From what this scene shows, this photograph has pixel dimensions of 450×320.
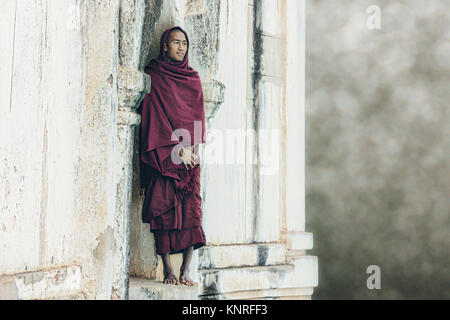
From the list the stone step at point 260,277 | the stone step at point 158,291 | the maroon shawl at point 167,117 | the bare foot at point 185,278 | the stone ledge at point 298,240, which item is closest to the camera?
the stone step at point 158,291

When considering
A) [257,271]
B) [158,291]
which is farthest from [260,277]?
[158,291]

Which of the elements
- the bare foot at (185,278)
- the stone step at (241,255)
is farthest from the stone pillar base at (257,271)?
the bare foot at (185,278)

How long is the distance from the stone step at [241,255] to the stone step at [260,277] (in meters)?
0.05

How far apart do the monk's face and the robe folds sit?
0.03 meters

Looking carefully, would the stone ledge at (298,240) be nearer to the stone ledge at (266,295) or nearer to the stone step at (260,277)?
the stone step at (260,277)

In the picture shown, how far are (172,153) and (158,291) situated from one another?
2.74ft

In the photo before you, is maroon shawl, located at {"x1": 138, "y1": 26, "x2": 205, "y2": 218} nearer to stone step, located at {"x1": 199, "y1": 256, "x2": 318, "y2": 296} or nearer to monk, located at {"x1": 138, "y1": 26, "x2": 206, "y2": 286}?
monk, located at {"x1": 138, "y1": 26, "x2": 206, "y2": 286}

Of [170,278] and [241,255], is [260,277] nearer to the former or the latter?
[241,255]

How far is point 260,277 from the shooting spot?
5461 mm

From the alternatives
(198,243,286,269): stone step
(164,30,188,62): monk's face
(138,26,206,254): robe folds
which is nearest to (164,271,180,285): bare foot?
(138,26,206,254): robe folds

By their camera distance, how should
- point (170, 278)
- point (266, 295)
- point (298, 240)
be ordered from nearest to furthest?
1. point (170, 278)
2. point (266, 295)
3. point (298, 240)

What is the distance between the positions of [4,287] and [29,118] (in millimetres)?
805

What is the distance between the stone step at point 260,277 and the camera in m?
5.12

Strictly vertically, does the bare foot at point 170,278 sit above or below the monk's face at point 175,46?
below
